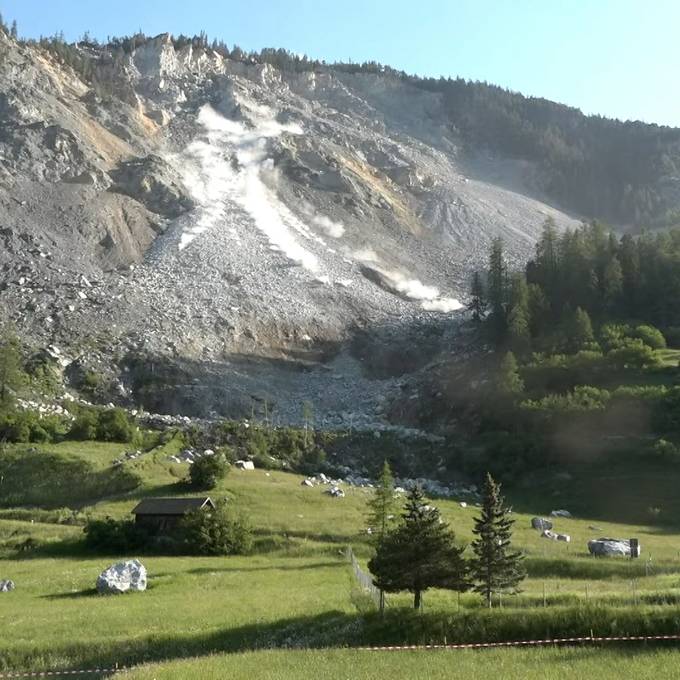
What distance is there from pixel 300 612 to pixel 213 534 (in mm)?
19169

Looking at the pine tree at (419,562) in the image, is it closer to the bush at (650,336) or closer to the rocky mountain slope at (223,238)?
the rocky mountain slope at (223,238)

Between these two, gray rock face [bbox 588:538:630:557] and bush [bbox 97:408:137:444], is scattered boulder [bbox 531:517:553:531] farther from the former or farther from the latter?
bush [bbox 97:408:137:444]

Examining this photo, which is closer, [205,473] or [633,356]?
[205,473]

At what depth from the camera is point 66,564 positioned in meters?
42.9

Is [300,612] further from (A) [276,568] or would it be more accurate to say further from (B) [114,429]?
(B) [114,429]

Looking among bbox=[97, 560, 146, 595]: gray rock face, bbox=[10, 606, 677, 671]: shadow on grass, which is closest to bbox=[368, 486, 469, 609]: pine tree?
bbox=[10, 606, 677, 671]: shadow on grass

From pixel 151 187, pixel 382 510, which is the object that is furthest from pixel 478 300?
pixel 382 510

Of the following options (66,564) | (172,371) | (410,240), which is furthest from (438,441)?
(410,240)

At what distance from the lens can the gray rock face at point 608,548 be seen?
41.9 m

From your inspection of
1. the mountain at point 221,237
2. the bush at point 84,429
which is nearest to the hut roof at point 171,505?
the bush at point 84,429

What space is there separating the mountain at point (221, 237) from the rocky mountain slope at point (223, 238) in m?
0.34

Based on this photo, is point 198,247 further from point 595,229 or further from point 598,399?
point 598,399

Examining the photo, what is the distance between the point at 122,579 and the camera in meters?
35.8

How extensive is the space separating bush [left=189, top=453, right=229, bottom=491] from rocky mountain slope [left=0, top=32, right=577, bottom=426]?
1032 inches
